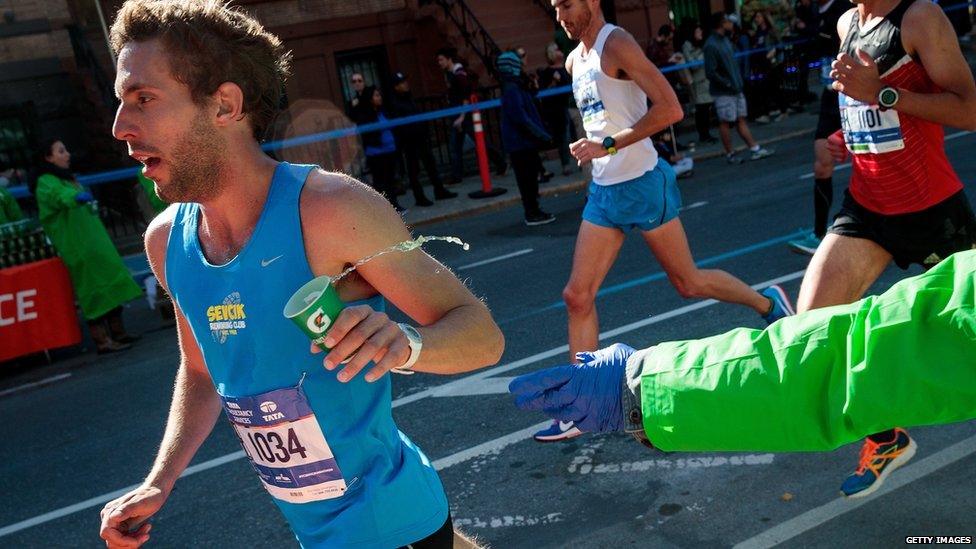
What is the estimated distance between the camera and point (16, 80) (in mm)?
17891

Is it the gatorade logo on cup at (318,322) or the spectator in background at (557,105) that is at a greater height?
the gatorade logo on cup at (318,322)

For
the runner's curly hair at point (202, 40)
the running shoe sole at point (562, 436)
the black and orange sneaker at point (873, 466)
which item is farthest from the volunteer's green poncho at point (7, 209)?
the black and orange sneaker at point (873, 466)

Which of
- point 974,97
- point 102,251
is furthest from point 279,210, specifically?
point 102,251

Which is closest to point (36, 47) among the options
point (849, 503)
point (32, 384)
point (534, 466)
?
point (32, 384)

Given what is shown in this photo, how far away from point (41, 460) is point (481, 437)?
2858mm

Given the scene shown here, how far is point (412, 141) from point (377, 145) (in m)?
1.16

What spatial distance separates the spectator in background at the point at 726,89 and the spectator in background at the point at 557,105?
2.29m

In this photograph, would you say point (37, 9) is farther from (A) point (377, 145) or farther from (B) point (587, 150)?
(B) point (587, 150)

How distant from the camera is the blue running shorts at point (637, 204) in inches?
194

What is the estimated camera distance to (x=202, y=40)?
2115 millimetres

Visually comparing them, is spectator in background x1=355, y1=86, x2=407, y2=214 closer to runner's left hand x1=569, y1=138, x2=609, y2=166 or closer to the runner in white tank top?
the runner in white tank top

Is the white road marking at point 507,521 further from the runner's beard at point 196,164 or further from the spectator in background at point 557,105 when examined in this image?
the spectator in background at point 557,105

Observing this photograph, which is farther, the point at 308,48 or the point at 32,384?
the point at 308,48

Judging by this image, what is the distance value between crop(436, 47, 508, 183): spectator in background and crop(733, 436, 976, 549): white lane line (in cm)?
1180
